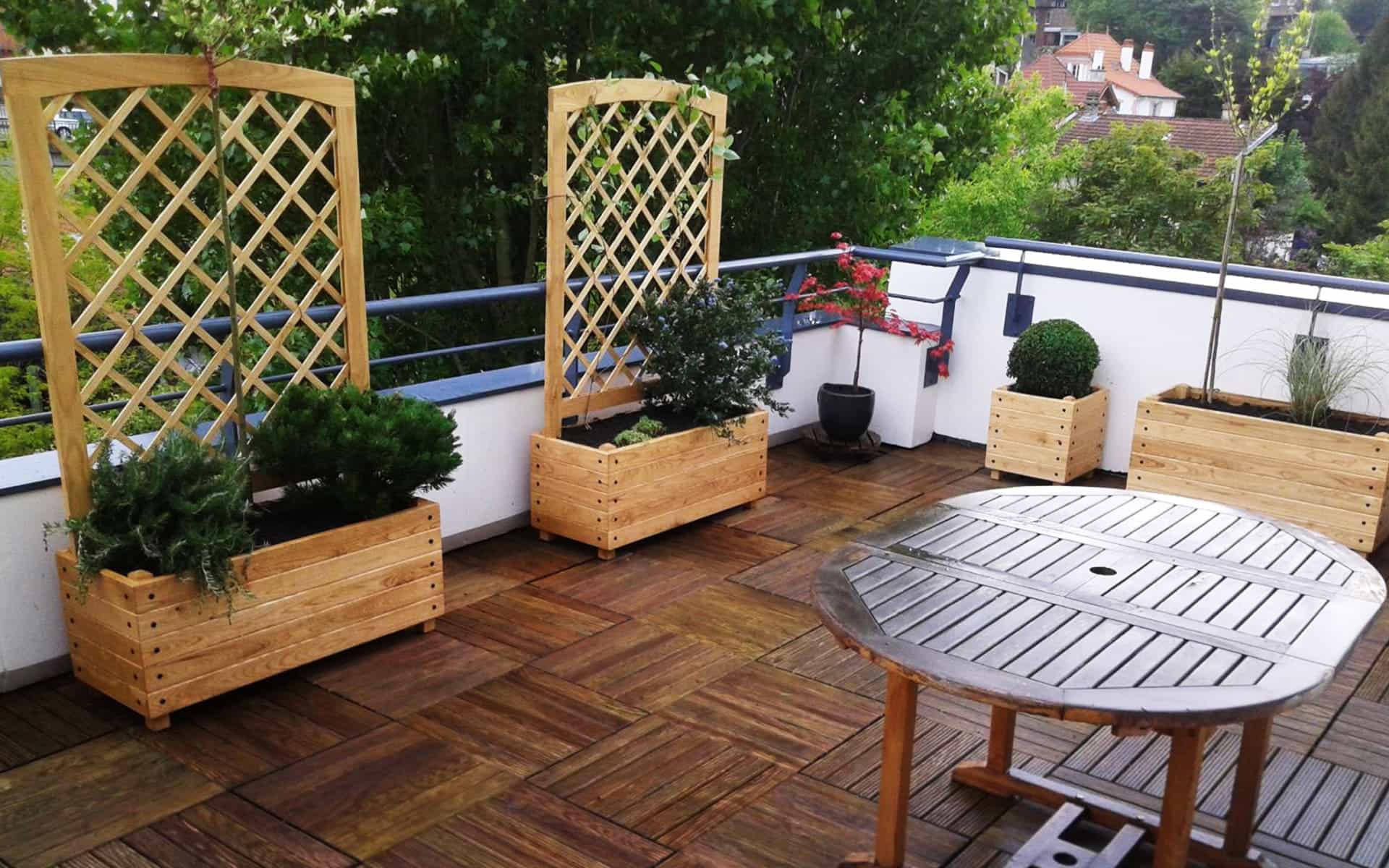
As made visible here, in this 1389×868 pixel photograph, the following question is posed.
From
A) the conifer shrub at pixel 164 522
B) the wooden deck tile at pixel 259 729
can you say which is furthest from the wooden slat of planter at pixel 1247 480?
the conifer shrub at pixel 164 522

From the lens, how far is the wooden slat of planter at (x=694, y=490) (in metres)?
4.21

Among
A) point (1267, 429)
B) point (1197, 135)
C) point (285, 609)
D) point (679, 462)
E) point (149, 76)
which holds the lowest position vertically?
point (285, 609)

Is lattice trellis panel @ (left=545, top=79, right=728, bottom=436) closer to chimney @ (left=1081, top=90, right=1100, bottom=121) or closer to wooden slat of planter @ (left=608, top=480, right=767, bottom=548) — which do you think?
wooden slat of planter @ (left=608, top=480, right=767, bottom=548)

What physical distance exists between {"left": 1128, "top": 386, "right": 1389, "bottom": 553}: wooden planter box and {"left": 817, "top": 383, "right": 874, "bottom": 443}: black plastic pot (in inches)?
46.4

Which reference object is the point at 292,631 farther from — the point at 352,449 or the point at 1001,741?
the point at 1001,741

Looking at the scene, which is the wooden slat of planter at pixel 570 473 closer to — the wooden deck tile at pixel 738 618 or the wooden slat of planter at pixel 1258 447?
the wooden deck tile at pixel 738 618

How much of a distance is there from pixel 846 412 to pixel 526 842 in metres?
3.27

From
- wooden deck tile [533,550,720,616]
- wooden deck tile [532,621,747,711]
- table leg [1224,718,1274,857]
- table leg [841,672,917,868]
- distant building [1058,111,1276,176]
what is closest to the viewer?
table leg [841,672,917,868]

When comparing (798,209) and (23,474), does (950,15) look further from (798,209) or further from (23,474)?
(23,474)

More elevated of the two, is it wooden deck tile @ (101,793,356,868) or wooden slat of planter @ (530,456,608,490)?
wooden slat of planter @ (530,456,608,490)

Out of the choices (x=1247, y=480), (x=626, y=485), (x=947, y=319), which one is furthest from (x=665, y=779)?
(x=947, y=319)

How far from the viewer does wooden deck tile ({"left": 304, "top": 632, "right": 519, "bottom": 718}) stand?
3.17m

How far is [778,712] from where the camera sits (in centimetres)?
313

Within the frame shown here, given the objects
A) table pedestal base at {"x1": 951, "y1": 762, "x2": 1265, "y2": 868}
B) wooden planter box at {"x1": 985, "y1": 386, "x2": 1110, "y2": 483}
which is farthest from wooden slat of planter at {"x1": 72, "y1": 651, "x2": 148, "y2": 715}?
wooden planter box at {"x1": 985, "y1": 386, "x2": 1110, "y2": 483}
